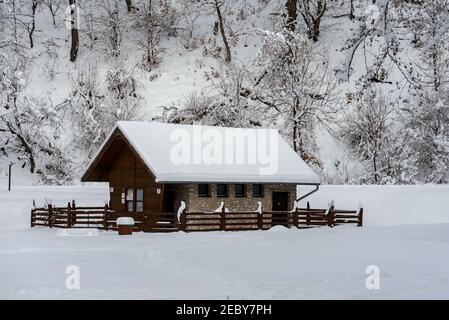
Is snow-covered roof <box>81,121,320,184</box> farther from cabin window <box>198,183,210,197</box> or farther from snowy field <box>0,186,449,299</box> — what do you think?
snowy field <box>0,186,449,299</box>

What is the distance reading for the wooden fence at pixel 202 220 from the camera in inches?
1332

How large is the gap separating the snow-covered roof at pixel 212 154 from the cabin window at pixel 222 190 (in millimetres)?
1070

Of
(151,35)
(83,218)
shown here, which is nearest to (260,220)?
(83,218)

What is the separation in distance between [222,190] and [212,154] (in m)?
1.84

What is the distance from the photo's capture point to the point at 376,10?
13.3 metres

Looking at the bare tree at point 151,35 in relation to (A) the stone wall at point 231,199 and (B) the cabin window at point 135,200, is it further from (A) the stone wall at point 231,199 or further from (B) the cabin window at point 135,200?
(B) the cabin window at point 135,200

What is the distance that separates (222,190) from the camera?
37.1m

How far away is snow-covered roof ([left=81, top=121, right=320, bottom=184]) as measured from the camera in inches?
1366

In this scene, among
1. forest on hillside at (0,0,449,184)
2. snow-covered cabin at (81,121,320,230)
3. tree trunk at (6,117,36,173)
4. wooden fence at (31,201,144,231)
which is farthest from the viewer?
tree trunk at (6,117,36,173)

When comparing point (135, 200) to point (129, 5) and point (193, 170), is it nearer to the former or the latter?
point (193, 170)

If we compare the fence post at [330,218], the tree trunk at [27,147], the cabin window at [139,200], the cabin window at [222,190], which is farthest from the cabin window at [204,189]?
the tree trunk at [27,147]

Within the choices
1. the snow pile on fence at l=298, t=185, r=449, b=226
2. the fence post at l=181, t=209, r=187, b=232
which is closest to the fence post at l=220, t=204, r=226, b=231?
the fence post at l=181, t=209, r=187, b=232

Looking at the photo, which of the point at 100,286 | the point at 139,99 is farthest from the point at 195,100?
the point at 100,286

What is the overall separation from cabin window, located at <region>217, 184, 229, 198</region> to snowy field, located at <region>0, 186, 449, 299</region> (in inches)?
143
